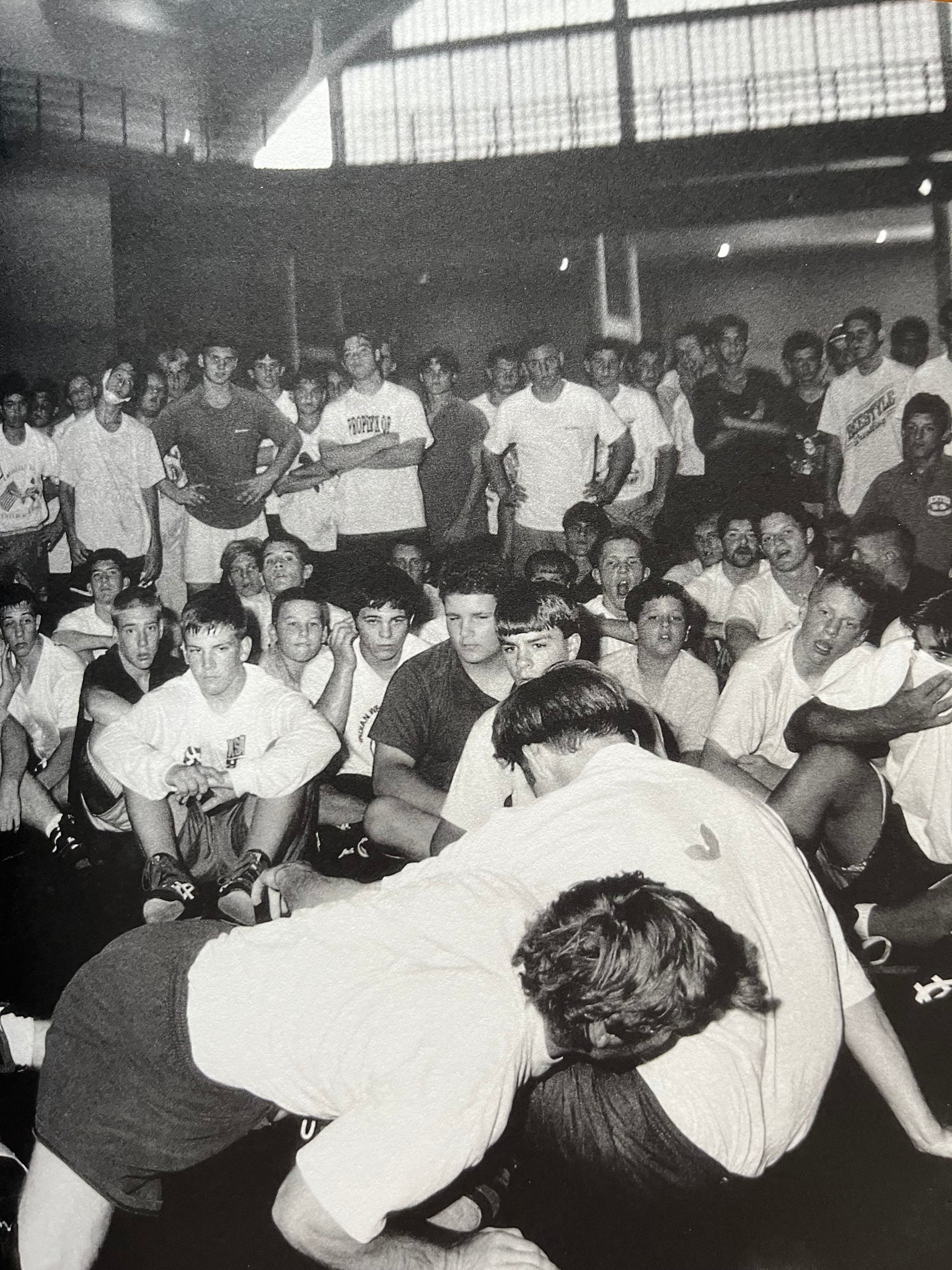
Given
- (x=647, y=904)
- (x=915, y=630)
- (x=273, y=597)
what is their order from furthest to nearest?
(x=273, y=597) < (x=915, y=630) < (x=647, y=904)

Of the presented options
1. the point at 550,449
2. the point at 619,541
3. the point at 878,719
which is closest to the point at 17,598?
the point at 550,449

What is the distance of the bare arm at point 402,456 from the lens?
2443mm

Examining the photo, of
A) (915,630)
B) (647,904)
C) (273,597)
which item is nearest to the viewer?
(647,904)

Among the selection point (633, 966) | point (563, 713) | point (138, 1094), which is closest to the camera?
point (633, 966)

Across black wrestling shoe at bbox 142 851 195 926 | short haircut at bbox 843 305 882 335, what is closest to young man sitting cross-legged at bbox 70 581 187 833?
black wrestling shoe at bbox 142 851 195 926

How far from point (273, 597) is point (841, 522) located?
1273 millimetres

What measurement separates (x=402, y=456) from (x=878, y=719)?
1209 mm

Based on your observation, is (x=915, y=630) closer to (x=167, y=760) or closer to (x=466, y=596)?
(x=466, y=596)

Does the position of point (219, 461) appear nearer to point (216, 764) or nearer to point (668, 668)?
point (216, 764)

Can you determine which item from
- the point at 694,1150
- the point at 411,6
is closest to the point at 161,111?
the point at 411,6

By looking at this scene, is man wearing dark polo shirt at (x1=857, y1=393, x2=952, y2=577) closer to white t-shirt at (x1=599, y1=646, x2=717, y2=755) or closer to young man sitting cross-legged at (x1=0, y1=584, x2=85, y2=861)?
white t-shirt at (x1=599, y1=646, x2=717, y2=755)

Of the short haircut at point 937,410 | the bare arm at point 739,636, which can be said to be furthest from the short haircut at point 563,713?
the short haircut at point 937,410

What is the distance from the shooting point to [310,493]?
2406mm

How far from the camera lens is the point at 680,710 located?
227cm
